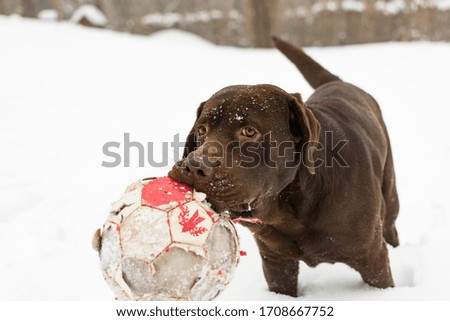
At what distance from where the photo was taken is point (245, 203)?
2.19 m

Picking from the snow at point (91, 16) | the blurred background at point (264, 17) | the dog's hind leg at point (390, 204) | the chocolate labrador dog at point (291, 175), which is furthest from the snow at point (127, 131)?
the blurred background at point (264, 17)

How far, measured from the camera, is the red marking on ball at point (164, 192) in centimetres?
200

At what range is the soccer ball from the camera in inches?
75.0

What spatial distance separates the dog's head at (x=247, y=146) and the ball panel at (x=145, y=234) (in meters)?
0.21

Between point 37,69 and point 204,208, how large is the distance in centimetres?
605

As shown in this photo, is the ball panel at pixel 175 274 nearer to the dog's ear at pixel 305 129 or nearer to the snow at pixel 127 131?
the dog's ear at pixel 305 129

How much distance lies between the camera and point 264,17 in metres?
12.5

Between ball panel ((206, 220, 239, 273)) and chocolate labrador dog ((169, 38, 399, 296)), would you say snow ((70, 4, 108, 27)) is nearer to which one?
chocolate labrador dog ((169, 38, 399, 296))

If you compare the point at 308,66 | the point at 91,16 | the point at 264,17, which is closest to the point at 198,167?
the point at 308,66

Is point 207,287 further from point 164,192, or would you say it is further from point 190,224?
point 164,192

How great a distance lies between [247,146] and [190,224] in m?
0.44

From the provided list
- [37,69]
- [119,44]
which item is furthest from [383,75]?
[37,69]

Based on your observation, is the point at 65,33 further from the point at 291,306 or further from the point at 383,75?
the point at 291,306

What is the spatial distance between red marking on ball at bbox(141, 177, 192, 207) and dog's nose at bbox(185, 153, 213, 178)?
0.26 feet
